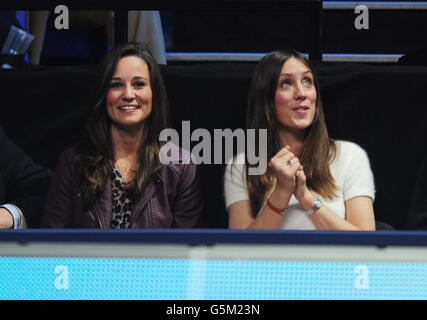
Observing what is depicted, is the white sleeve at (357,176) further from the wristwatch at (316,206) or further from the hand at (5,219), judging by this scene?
the hand at (5,219)

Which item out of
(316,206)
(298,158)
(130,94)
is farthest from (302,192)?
(130,94)

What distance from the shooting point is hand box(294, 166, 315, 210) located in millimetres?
1523

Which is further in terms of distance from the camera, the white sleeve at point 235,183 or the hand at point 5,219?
the white sleeve at point 235,183

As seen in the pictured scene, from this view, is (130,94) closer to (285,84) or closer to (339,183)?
(285,84)

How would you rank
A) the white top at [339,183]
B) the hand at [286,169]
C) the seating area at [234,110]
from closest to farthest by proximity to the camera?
the hand at [286,169] → the white top at [339,183] → the seating area at [234,110]

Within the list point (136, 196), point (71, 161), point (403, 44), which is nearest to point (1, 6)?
point (71, 161)

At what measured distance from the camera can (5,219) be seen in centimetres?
150

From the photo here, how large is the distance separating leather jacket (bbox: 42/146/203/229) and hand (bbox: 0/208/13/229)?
160mm

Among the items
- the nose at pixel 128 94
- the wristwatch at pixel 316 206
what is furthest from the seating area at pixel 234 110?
the wristwatch at pixel 316 206

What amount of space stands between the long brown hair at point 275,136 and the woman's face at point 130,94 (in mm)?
329

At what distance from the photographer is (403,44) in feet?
9.43

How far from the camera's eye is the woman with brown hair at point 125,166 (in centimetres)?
166
